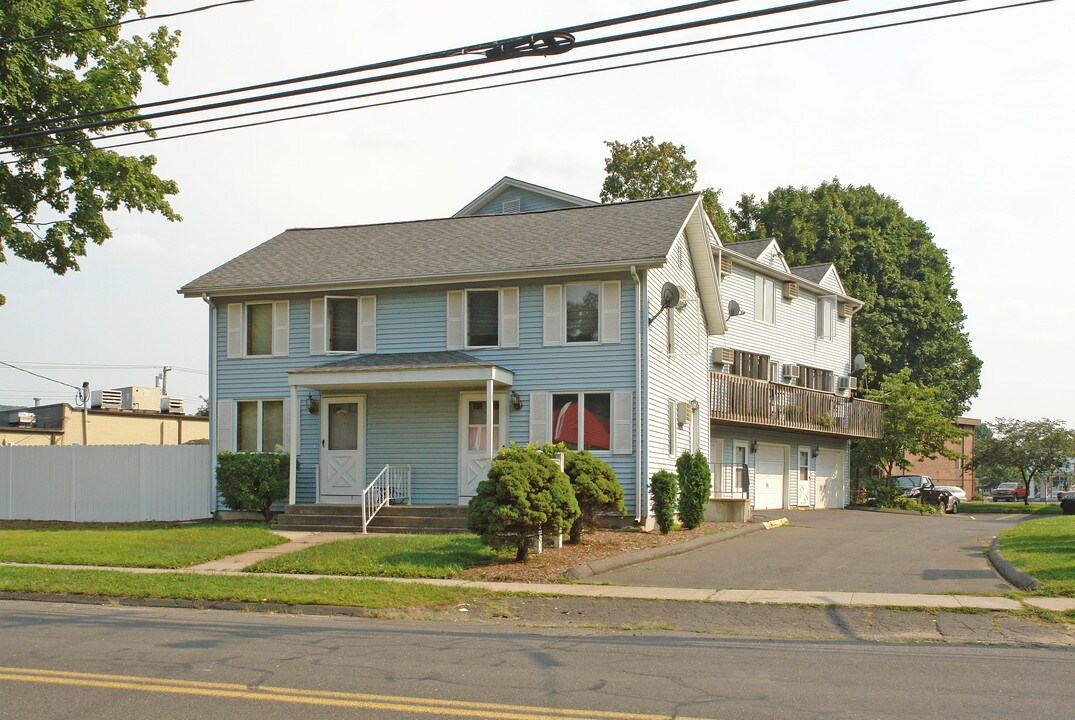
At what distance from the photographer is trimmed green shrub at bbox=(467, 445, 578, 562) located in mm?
15203

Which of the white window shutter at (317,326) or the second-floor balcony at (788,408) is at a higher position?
the white window shutter at (317,326)

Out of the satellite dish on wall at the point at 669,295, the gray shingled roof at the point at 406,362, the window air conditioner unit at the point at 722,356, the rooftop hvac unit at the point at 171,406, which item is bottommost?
the rooftop hvac unit at the point at 171,406

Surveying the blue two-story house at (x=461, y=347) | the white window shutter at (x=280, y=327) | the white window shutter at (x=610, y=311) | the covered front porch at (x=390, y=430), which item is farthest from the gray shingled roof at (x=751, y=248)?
the white window shutter at (x=280, y=327)

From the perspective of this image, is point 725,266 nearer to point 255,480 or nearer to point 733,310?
point 733,310

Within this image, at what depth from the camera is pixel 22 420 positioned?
43.0 meters

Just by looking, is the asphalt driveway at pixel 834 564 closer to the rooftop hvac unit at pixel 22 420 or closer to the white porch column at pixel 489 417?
the white porch column at pixel 489 417

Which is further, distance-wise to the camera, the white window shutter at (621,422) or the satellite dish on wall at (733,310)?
the satellite dish on wall at (733,310)

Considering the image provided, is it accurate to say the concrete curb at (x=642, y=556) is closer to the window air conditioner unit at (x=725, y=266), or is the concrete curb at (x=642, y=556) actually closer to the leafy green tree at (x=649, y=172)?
the window air conditioner unit at (x=725, y=266)

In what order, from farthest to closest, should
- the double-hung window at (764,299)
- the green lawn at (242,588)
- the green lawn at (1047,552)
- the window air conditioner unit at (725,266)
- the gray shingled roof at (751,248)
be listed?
the gray shingled roof at (751,248) < the double-hung window at (764,299) < the window air conditioner unit at (725,266) < the green lawn at (1047,552) < the green lawn at (242,588)

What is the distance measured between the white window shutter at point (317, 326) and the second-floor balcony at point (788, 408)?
36.7 feet

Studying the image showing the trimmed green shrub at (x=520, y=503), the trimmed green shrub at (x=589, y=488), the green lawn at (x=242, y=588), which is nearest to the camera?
the green lawn at (x=242, y=588)

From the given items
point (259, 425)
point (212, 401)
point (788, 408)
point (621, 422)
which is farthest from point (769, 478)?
point (212, 401)

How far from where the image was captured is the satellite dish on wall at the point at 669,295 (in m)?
22.6

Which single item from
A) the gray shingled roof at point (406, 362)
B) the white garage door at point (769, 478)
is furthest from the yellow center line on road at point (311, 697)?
the white garage door at point (769, 478)
